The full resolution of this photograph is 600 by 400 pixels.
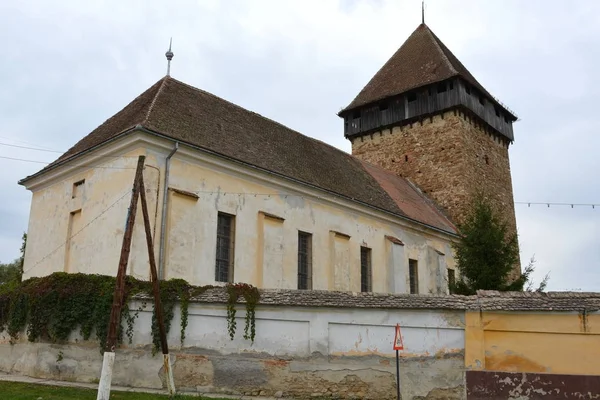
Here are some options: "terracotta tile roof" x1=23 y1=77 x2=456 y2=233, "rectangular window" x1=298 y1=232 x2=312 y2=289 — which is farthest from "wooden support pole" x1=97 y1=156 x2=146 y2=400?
"rectangular window" x1=298 y1=232 x2=312 y2=289

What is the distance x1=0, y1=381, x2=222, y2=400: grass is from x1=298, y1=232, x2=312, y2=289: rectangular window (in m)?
9.92

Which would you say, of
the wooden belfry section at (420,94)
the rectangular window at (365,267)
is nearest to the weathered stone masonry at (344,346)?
the rectangular window at (365,267)

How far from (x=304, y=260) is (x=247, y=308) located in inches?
332

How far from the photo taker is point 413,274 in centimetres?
2784

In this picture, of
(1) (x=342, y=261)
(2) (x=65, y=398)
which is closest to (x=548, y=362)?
(2) (x=65, y=398)

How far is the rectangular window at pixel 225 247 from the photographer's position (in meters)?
19.1

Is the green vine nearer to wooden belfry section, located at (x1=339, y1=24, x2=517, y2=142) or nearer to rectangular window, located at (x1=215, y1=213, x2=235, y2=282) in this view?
rectangular window, located at (x1=215, y1=213, x2=235, y2=282)

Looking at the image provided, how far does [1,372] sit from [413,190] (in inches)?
951

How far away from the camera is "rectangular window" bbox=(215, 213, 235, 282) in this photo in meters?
19.1

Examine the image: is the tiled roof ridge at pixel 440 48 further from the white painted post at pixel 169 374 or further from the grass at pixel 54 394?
the grass at pixel 54 394

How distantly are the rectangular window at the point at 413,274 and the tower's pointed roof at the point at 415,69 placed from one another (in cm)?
1257

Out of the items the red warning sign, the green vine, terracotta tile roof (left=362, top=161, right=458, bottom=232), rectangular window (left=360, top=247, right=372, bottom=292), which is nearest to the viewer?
the red warning sign

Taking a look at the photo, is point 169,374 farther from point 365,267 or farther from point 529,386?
point 365,267

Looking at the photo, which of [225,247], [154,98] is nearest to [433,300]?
[225,247]
